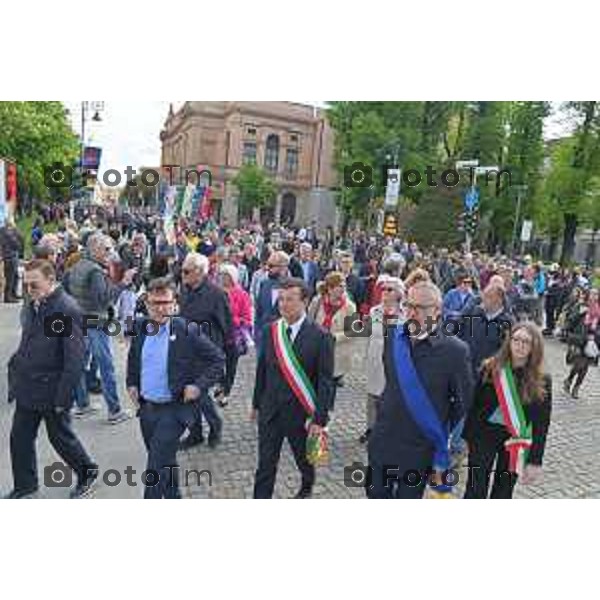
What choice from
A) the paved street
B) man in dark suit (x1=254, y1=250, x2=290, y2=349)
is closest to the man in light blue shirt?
the paved street

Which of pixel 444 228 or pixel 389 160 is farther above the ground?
pixel 389 160

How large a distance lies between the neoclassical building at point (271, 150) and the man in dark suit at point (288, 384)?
162 feet

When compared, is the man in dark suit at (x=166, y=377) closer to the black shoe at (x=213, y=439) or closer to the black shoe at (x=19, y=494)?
the black shoe at (x=19, y=494)

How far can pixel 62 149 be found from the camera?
103 ft

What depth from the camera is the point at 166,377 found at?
15.0 feet

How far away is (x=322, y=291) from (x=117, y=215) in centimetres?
2188

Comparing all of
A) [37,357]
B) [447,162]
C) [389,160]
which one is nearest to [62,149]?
[389,160]

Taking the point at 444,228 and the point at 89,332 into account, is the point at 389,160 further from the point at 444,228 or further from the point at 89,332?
the point at 89,332

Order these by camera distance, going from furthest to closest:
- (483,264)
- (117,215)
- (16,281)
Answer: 1. (117,215)
2. (483,264)
3. (16,281)

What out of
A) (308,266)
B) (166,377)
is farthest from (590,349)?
(166,377)

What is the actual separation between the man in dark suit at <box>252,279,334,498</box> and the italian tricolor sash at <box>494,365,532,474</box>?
44.3 inches

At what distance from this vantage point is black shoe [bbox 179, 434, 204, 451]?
6309 mm

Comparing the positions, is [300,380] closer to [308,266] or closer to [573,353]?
[573,353]

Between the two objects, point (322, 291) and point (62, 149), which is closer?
point (322, 291)
